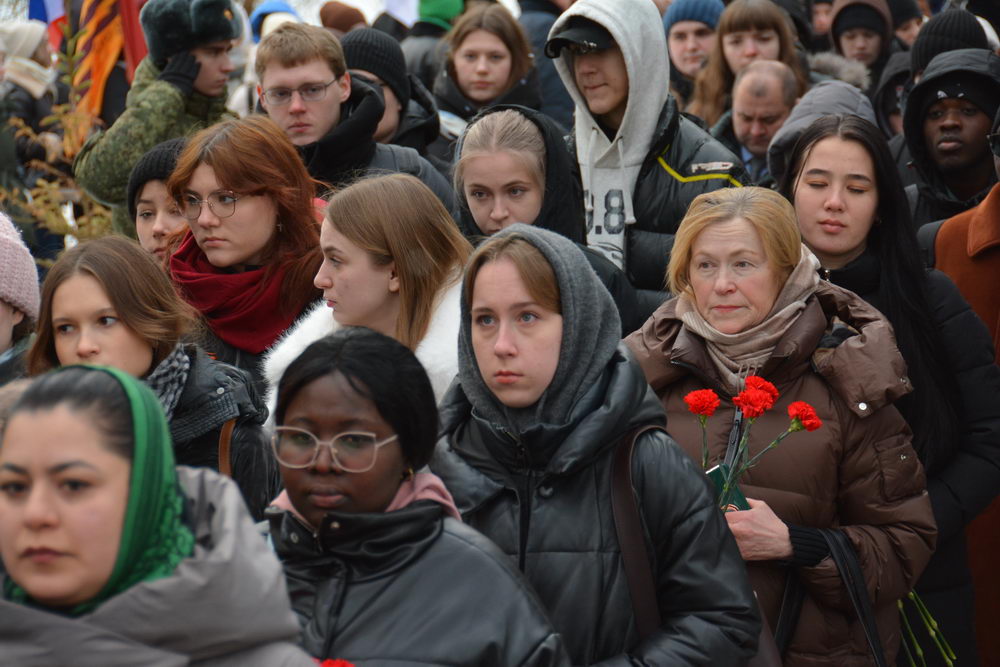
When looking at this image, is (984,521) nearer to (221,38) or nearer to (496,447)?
(496,447)

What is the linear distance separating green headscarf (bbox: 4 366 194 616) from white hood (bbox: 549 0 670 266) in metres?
3.41

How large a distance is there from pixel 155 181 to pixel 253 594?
350cm

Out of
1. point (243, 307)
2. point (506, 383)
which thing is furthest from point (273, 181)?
point (506, 383)

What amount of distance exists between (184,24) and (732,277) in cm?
330

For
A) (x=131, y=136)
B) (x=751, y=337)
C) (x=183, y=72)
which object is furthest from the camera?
(x=183, y=72)

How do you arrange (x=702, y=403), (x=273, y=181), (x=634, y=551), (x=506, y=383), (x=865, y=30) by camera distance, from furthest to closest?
(x=865, y=30) → (x=273, y=181) → (x=702, y=403) → (x=506, y=383) → (x=634, y=551)

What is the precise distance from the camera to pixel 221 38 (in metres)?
6.60

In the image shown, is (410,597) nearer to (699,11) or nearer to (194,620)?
(194,620)

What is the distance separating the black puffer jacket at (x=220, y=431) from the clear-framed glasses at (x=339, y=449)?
1094mm

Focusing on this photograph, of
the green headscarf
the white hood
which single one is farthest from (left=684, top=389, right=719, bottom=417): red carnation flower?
the white hood

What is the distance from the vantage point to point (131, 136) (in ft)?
21.0

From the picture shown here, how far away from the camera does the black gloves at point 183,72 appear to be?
257 inches

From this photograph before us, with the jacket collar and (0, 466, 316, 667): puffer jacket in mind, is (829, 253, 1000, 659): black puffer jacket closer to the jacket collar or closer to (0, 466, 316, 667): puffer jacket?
the jacket collar

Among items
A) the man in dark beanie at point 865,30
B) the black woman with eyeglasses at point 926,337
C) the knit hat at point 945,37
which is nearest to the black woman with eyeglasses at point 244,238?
the black woman with eyeglasses at point 926,337
